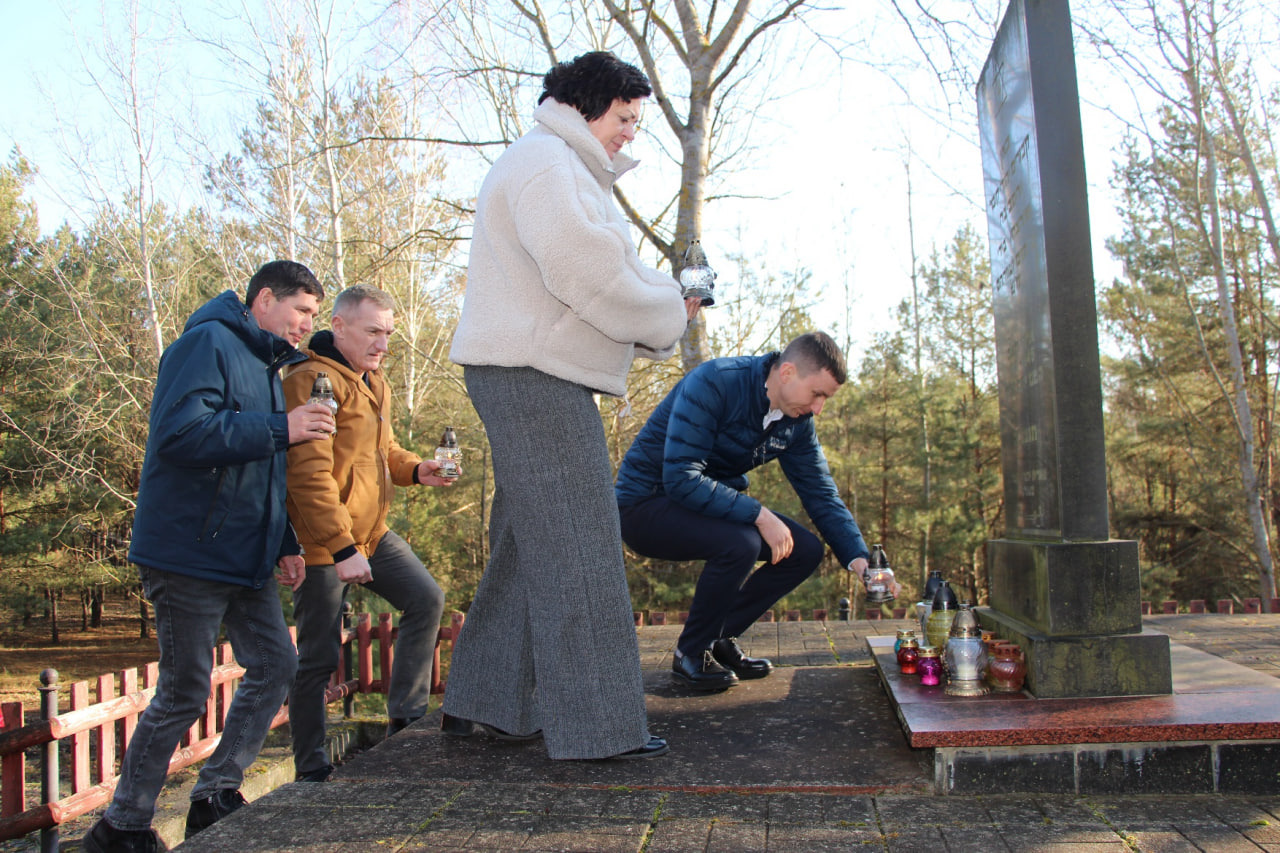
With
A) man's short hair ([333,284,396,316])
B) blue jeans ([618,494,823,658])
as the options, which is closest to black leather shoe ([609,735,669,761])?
blue jeans ([618,494,823,658])

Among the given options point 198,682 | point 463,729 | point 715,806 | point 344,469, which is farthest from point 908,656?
point 198,682

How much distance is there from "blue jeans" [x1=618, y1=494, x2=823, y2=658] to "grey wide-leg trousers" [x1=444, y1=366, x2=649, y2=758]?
40.0 inches

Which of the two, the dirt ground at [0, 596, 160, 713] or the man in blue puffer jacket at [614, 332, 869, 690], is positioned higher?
the man in blue puffer jacket at [614, 332, 869, 690]

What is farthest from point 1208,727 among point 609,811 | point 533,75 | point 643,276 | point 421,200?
point 421,200

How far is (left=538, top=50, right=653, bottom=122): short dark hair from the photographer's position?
267cm

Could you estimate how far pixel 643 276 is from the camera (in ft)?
8.32

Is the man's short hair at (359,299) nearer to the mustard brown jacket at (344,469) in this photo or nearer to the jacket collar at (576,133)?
the mustard brown jacket at (344,469)

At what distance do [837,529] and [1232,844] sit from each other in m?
1.93

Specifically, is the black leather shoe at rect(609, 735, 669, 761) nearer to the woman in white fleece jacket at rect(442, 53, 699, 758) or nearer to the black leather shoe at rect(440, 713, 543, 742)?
the woman in white fleece jacket at rect(442, 53, 699, 758)

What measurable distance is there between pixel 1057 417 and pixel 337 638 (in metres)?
2.58

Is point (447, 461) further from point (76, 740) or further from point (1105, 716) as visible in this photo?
point (1105, 716)

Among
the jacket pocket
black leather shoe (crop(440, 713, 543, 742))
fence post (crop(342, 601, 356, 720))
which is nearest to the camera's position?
black leather shoe (crop(440, 713, 543, 742))

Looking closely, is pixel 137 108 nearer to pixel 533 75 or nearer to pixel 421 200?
pixel 421 200

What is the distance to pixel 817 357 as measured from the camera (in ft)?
11.3
